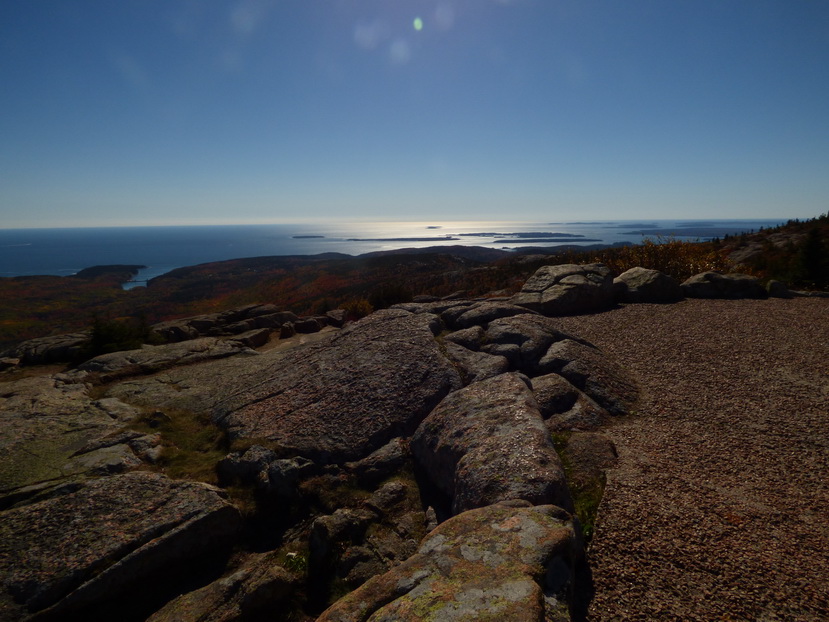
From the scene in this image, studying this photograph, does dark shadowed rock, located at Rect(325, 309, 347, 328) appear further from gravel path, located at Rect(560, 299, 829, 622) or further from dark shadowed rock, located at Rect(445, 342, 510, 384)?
gravel path, located at Rect(560, 299, 829, 622)

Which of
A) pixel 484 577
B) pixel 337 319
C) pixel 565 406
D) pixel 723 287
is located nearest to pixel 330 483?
pixel 484 577

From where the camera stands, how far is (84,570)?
4559 mm

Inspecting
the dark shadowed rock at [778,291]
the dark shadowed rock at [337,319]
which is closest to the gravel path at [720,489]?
the dark shadowed rock at [778,291]

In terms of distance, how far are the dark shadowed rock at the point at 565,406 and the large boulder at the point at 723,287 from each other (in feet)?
38.1

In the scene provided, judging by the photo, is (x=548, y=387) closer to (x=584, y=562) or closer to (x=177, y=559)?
(x=584, y=562)

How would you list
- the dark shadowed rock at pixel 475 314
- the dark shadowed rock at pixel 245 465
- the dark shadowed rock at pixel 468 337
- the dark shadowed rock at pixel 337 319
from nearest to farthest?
the dark shadowed rock at pixel 245 465 < the dark shadowed rock at pixel 468 337 < the dark shadowed rock at pixel 475 314 < the dark shadowed rock at pixel 337 319

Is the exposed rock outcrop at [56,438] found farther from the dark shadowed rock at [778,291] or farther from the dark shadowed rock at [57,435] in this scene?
the dark shadowed rock at [778,291]

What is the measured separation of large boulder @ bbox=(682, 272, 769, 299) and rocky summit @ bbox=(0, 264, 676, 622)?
9.36 meters

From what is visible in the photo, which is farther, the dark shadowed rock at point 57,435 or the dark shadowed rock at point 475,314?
the dark shadowed rock at point 475,314

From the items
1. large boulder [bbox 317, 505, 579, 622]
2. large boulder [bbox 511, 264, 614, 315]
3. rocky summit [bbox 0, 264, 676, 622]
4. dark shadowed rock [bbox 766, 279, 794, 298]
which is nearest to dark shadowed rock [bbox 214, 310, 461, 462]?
rocky summit [bbox 0, 264, 676, 622]

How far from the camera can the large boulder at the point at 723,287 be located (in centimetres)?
1546

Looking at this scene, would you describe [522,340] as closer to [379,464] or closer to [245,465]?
[379,464]

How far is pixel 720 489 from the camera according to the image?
199 inches

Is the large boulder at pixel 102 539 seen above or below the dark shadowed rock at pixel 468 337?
below
